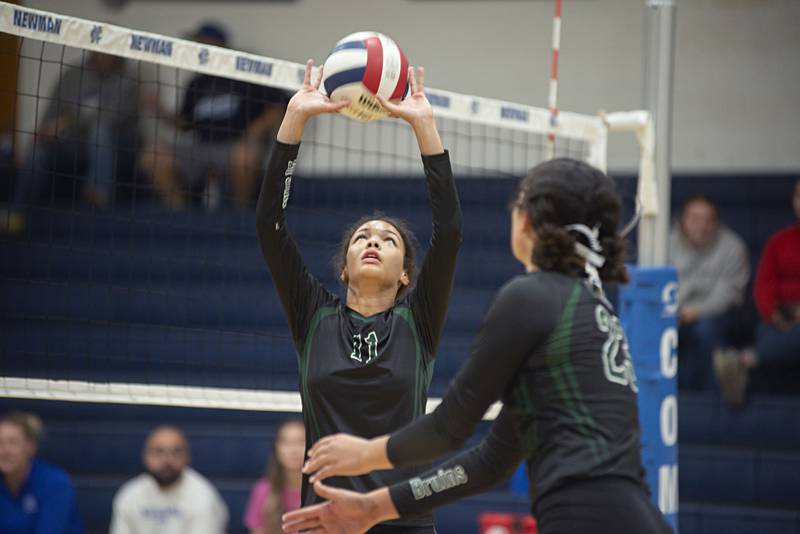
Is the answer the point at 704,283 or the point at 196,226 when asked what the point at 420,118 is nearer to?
the point at 704,283

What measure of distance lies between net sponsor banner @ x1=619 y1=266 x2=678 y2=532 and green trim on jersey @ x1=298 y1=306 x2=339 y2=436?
5.30 ft

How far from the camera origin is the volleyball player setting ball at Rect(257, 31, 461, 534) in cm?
331

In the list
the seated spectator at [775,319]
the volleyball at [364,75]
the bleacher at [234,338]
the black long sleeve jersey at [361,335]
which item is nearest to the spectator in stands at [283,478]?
the bleacher at [234,338]

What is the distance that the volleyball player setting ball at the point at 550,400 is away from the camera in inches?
95.7

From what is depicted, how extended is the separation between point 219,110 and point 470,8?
7.20 feet

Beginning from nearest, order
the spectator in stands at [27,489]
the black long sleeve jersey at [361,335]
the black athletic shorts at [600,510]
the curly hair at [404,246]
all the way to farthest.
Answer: the black athletic shorts at [600,510] < the black long sleeve jersey at [361,335] < the curly hair at [404,246] < the spectator in stands at [27,489]

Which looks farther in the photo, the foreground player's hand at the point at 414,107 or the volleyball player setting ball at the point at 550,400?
the foreground player's hand at the point at 414,107

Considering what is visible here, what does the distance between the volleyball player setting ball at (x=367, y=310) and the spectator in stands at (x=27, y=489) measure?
3405 mm

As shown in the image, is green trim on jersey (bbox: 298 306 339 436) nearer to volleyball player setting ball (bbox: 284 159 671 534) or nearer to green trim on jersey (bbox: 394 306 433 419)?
green trim on jersey (bbox: 394 306 433 419)

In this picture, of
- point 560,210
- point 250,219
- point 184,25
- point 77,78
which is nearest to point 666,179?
point 560,210

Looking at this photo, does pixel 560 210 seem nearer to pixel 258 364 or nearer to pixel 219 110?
pixel 258 364

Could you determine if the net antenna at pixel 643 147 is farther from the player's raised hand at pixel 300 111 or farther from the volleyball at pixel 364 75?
the player's raised hand at pixel 300 111

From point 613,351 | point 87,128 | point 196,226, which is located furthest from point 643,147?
point 87,128

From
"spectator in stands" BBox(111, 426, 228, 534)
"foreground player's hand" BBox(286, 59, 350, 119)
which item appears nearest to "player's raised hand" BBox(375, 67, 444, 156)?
"foreground player's hand" BBox(286, 59, 350, 119)
